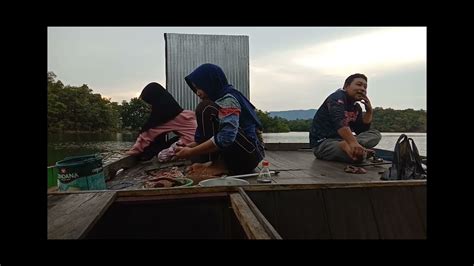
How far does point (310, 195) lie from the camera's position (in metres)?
1.75

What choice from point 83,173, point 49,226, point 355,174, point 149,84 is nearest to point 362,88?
point 355,174

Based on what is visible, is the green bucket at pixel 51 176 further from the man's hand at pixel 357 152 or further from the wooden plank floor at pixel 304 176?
the man's hand at pixel 357 152

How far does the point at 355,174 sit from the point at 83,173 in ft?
7.33

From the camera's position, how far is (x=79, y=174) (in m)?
1.97

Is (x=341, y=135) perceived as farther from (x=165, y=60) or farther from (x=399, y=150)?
(x=165, y=60)

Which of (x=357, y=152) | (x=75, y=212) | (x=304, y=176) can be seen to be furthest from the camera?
(x=357, y=152)

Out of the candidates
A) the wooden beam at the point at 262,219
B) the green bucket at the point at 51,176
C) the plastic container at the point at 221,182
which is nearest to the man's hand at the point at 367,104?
the plastic container at the point at 221,182

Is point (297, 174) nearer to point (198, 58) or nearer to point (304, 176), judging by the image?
point (304, 176)

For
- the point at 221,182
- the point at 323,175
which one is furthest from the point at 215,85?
the point at 323,175

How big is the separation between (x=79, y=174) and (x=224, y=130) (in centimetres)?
119

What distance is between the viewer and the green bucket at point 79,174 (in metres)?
1.94

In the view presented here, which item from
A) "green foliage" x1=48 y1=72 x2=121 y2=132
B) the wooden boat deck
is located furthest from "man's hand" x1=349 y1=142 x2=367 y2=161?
"green foliage" x1=48 y1=72 x2=121 y2=132

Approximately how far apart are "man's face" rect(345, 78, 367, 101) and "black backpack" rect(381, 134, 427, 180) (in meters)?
1.41

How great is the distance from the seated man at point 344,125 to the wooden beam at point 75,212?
2599 millimetres
